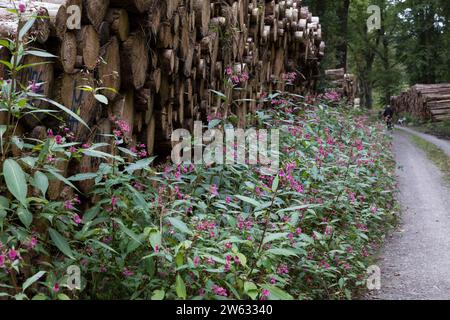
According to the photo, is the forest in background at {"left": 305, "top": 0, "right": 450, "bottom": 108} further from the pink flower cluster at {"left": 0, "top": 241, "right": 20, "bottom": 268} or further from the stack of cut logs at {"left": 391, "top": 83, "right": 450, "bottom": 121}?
the pink flower cluster at {"left": 0, "top": 241, "right": 20, "bottom": 268}

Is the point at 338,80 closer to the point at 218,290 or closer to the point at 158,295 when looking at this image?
the point at 218,290

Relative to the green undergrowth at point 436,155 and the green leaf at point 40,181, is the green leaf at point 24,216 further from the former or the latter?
the green undergrowth at point 436,155

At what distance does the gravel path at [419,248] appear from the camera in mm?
4348

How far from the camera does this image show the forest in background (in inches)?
758

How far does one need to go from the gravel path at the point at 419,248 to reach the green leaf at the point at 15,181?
3.06 meters

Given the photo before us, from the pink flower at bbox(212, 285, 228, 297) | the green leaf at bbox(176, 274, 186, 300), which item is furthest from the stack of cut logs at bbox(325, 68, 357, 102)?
the green leaf at bbox(176, 274, 186, 300)

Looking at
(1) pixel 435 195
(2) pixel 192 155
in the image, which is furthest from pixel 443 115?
(2) pixel 192 155

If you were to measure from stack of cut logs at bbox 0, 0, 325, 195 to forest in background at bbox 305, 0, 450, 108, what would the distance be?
425 inches

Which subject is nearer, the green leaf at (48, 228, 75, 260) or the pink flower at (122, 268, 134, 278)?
the green leaf at (48, 228, 75, 260)

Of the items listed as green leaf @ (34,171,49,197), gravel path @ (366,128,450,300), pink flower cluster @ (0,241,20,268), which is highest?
green leaf @ (34,171,49,197)

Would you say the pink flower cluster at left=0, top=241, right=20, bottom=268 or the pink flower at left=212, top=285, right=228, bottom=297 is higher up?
the pink flower cluster at left=0, top=241, right=20, bottom=268

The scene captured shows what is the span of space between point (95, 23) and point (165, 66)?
1.13 m

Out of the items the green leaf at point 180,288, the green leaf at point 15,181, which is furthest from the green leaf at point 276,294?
the green leaf at point 15,181

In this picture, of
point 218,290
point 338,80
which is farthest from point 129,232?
point 338,80
